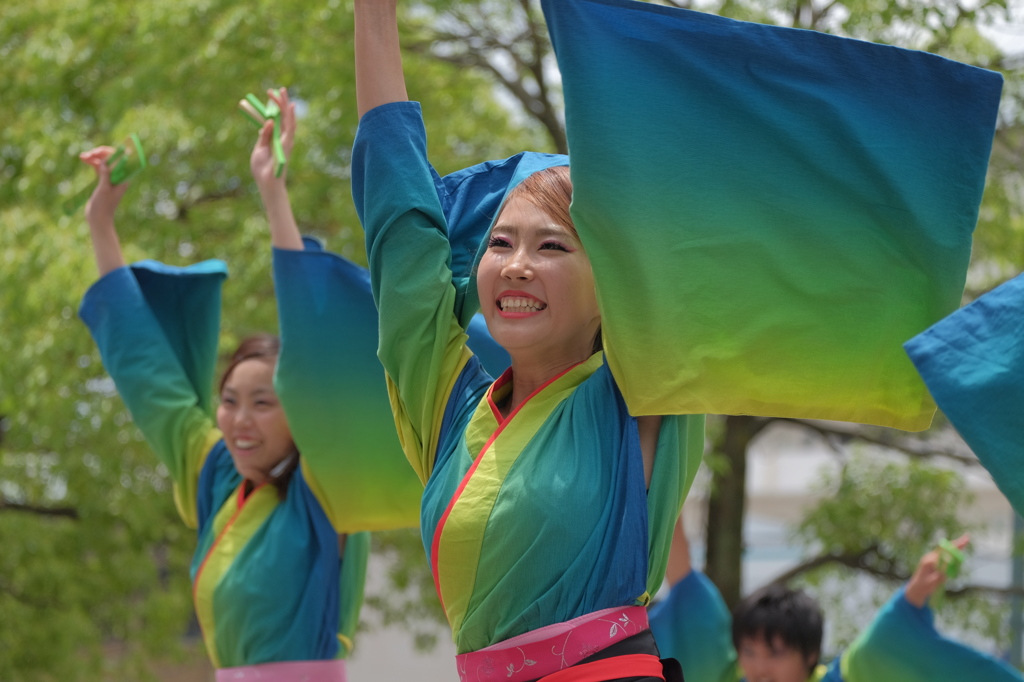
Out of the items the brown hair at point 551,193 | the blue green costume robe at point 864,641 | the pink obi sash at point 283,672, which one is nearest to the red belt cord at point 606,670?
the brown hair at point 551,193

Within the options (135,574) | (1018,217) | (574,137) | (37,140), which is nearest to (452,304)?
(574,137)

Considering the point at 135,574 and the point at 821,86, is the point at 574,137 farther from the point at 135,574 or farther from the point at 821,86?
the point at 135,574

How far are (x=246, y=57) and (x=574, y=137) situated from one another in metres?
4.23

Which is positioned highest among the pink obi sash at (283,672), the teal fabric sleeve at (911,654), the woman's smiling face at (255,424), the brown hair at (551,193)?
the brown hair at (551,193)

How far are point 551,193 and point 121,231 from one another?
163 inches

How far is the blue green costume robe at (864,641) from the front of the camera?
8.82 feet

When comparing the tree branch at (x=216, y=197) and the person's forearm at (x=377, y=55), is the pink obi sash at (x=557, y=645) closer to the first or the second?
the person's forearm at (x=377, y=55)

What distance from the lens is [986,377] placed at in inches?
47.6

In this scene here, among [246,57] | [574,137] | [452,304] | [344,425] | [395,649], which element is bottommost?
[395,649]

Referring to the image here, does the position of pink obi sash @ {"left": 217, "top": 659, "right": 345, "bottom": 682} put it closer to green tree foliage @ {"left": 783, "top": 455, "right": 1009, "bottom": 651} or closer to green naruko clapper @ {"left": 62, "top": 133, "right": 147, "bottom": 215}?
green naruko clapper @ {"left": 62, "top": 133, "right": 147, "bottom": 215}

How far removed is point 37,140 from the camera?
5234 millimetres

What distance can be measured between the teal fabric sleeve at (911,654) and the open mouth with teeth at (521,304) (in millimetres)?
1660

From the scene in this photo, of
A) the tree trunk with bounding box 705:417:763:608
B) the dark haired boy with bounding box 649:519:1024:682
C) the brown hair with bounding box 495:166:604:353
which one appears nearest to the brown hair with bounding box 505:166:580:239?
the brown hair with bounding box 495:166:604:353

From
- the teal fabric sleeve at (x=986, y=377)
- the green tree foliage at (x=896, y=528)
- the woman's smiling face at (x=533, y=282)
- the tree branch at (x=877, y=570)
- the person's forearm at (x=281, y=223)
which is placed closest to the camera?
the teal fabric sleeve at (x=986, y=377)
